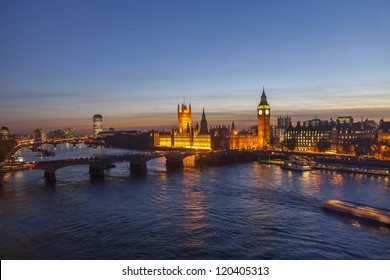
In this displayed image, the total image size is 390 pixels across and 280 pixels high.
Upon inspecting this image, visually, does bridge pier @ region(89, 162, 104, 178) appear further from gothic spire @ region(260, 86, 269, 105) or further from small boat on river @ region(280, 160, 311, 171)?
gothic spire @ region(260, 86, 269, 105)

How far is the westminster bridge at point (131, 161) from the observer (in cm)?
4878

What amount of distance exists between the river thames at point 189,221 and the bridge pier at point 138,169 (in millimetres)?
11241

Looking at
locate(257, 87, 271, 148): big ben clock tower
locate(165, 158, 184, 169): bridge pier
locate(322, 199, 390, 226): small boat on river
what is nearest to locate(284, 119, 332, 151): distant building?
locate(257, 87, 271, 148): big ben clock tower

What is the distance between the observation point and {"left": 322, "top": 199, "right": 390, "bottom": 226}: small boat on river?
24984 millimetres

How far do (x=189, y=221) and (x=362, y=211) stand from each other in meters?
12.5

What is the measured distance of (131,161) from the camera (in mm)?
61250

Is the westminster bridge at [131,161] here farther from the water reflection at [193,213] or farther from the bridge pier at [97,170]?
the water reflection at [193,213]

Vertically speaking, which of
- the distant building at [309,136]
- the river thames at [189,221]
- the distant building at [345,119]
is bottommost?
the river thames at [189,221]

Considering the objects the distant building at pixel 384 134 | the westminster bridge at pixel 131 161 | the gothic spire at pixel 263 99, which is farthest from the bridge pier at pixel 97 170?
the gothic spire at pixel 263 99

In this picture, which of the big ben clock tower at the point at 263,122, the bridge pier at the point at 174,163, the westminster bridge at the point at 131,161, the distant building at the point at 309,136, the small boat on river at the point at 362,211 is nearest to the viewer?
the small boat on river at the point at 362,211

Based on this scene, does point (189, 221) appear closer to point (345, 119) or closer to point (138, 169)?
point (138, 169)

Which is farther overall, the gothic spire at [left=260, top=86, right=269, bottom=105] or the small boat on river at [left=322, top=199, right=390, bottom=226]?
the gothic spire at [left=260, top=86, right=269, bottom=105]

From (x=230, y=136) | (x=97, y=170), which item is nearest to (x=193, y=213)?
(x=97, y=170)

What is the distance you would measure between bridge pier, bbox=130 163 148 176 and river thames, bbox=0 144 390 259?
11241mm
